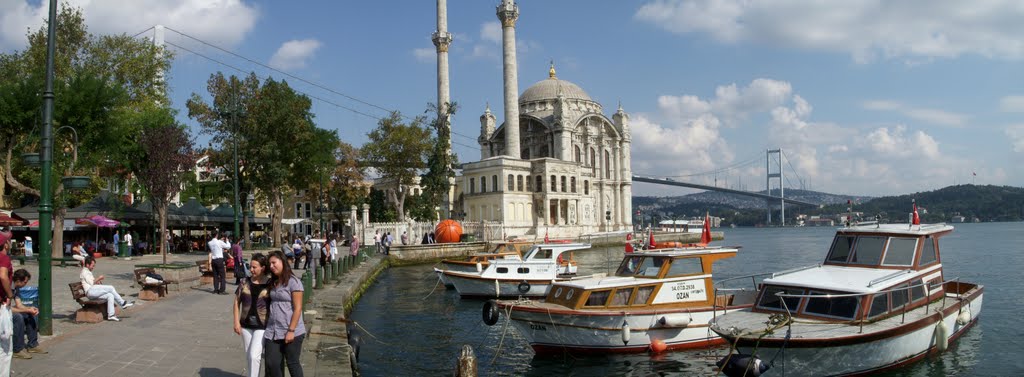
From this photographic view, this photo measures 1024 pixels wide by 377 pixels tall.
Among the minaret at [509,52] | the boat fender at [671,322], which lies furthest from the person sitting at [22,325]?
the minaret at [509,52]

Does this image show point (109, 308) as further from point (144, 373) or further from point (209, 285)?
point (209, 285)

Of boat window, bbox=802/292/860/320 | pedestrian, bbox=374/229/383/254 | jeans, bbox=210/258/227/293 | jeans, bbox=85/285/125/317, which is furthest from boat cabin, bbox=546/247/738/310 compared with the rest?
pedestrian, bbox=374/229/383/254

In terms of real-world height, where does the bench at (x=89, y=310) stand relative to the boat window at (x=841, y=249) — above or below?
below

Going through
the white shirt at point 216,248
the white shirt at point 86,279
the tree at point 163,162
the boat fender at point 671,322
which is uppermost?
the tree at point 163,162

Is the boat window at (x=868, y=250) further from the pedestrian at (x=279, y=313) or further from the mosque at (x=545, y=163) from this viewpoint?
the mosque at (x=545, y=163)

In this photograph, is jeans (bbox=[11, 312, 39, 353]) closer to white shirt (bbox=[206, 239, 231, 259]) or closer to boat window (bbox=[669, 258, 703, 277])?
white shirt (bbox=[206, 239, 231, 259])

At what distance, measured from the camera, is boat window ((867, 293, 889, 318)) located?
12.0 metres

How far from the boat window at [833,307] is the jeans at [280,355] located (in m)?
8.58

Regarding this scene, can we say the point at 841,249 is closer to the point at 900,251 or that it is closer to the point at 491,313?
the point at 900,251

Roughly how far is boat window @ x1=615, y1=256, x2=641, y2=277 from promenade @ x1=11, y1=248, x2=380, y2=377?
6.17m

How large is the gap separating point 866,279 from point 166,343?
1171cm

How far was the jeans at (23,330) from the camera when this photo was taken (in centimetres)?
881

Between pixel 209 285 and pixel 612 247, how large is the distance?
160 feet

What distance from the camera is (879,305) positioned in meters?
12.2
